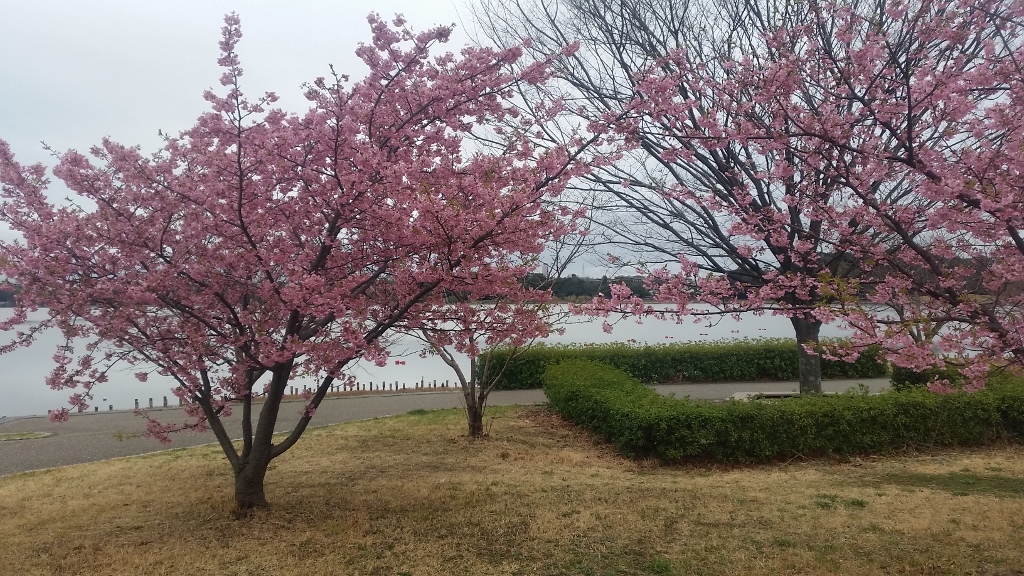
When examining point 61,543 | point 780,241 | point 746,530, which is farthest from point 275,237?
point 780,241

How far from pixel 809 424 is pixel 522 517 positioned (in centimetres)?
392

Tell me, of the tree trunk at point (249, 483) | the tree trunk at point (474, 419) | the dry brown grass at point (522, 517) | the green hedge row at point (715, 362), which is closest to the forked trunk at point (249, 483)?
the tree trunk at point (249, 483)

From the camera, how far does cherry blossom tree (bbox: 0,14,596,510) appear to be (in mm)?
3951

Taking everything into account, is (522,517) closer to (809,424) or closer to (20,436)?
(809,424)

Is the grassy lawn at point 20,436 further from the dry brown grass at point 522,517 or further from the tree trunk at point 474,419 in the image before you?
the tree trunk at point 474,419

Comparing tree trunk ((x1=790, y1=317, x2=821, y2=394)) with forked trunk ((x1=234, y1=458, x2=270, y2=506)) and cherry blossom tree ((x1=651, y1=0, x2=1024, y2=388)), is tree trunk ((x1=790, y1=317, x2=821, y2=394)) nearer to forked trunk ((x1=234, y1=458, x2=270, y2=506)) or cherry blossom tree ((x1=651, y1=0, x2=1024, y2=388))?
cherry blossom tree ((x1=651, y1=0, x2=1024, y2=388))

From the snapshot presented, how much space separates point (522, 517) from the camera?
490 centimetres

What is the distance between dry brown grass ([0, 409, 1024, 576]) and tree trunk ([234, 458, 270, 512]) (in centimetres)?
20

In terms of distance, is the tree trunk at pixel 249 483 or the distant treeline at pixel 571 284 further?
the distant treeline at pixel 571 284

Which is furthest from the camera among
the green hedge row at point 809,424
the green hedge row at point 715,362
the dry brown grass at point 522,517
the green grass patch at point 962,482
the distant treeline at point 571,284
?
the green hedge row at point 715,362

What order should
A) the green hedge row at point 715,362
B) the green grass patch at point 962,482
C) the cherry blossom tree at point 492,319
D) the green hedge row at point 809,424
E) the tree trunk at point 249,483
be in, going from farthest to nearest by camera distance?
the green hedge row at point 715,362 → the green hedge row at point 809,424 → the green grass patch at point 962,482 → the tree trunk at point 249,483 → the cherry blossom tree at point 492,319

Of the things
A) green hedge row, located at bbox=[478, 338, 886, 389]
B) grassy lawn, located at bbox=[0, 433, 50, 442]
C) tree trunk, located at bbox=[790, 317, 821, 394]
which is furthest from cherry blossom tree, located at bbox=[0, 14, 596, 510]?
green hedge row, located at bbox=[478, 338, 886, 389]

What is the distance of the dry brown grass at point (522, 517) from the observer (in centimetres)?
388

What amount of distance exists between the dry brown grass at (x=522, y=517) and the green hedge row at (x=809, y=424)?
0.92ft
